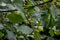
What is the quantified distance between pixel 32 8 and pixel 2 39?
→ 7.8 inches

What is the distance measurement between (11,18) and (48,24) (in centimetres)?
15

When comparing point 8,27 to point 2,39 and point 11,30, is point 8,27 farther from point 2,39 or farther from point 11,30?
point 2,39

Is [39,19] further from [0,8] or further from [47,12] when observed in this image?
[0,8]

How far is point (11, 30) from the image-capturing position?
658 mm

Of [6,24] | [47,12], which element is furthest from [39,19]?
[6,24]

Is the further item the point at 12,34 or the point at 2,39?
the point at 2,39

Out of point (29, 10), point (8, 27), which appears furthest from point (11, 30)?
point (29, 10)

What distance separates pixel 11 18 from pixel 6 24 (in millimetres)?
38

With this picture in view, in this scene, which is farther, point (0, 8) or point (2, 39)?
point (2, 39)

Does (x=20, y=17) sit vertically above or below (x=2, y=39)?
above

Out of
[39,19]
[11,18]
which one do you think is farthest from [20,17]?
[39,19]

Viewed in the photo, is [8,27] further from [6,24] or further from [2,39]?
[2,39]

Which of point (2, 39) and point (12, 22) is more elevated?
point (12, 22)

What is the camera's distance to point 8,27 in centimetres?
66
